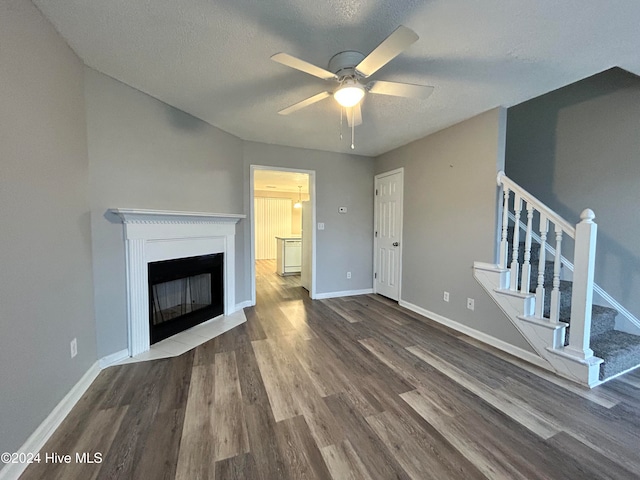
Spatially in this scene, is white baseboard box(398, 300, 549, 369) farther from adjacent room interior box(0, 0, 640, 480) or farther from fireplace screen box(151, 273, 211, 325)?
fireplace screen box(151, 273, 211, 325)

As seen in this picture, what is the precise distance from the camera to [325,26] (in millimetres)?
1512

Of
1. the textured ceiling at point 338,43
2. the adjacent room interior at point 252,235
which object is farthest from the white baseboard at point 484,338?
the textured ceiling at point 338,43

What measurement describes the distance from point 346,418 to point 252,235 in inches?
107

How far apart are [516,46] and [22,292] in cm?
318

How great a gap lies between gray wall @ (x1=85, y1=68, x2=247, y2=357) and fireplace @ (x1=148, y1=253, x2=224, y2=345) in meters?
0.34

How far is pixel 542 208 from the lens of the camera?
7.29ft

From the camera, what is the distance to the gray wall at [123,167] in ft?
6.71

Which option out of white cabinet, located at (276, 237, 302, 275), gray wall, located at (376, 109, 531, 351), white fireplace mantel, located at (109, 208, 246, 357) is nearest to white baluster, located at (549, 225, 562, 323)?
gray wall, located at (376, 109, 531, 351)

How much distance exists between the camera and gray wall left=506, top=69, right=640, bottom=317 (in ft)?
7.94

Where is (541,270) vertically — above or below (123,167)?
below

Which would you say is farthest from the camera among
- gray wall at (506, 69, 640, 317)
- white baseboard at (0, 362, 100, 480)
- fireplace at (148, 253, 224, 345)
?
fireplace at (148, 253, 224, 345)

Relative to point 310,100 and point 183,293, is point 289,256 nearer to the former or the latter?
point 183,293

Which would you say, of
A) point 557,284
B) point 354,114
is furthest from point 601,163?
point 354,114

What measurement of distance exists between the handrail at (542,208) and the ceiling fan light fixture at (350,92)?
5.76ft
